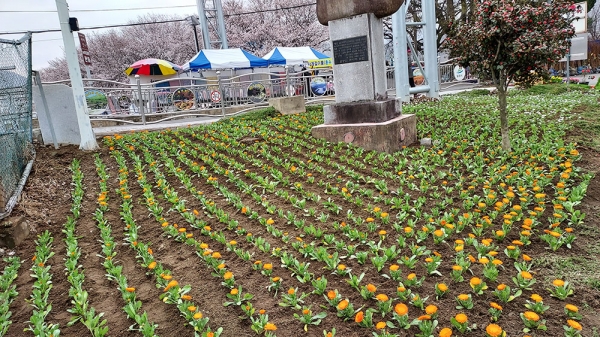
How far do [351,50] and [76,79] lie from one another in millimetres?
4878

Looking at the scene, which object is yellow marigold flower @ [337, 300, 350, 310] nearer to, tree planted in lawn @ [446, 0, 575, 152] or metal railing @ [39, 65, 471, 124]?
tree planted in lawn @ [446, 0, 575, 152]

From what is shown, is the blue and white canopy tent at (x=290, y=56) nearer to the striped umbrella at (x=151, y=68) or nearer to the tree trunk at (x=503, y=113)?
the striped umbrella at (x=151, y=68)

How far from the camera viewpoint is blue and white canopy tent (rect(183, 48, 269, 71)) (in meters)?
19.8

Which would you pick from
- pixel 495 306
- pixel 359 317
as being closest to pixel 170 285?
pixel 359 317

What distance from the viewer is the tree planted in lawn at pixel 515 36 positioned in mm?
5113

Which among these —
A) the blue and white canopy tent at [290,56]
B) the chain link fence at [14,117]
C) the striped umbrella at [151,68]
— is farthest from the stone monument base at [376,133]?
the striped umbrella at [151,68]

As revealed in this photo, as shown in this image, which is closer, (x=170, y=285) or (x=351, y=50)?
(x=170, y=285)

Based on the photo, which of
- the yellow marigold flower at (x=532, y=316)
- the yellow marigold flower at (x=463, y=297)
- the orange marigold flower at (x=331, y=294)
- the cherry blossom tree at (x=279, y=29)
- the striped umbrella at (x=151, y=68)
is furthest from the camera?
the cherry blossom tree at (x=279, y=29)

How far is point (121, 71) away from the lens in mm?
43219

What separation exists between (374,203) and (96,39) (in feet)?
157

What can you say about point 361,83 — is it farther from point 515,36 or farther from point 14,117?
point 14,117

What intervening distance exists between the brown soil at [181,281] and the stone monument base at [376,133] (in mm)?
2399

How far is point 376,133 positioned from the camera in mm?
6387

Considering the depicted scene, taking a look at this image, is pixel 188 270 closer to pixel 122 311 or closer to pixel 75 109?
pixel 122 311
